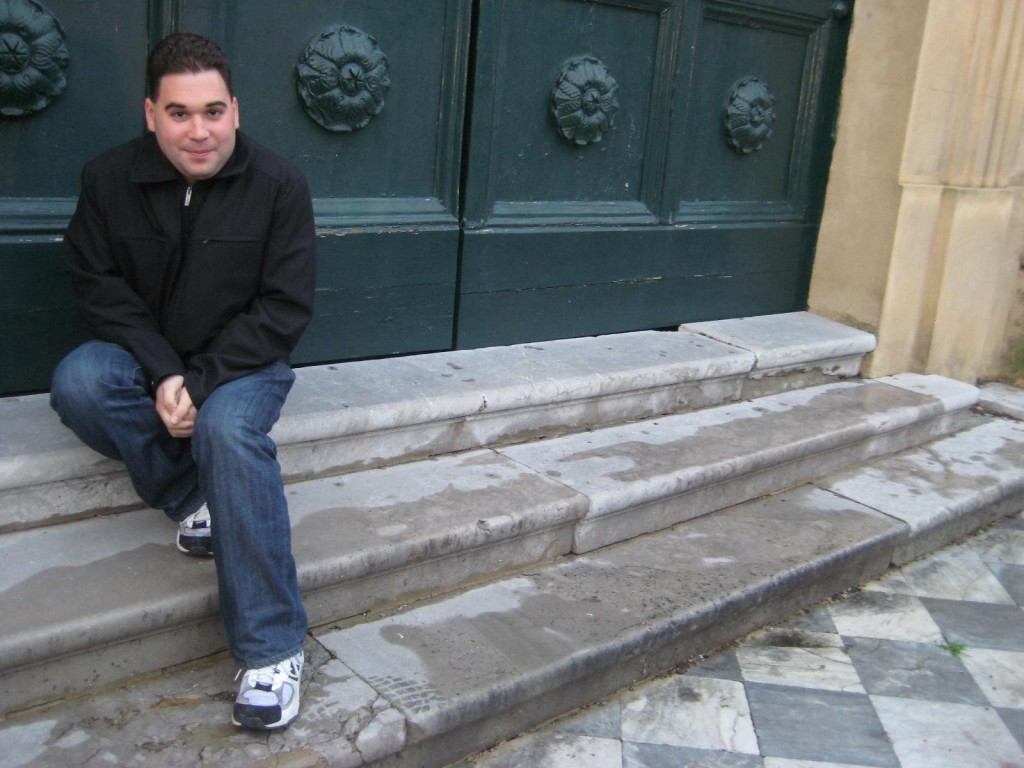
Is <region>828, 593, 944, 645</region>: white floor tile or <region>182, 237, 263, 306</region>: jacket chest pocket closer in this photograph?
<region>182, 237, 263, 306</region>: jacket chest pocket

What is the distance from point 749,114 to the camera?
13.8 feet

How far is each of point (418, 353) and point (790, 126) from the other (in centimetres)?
195

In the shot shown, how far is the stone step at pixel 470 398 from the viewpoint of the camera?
2473mm

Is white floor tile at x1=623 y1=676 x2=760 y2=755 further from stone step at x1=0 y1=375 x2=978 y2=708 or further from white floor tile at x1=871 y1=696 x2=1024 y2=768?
stone step at x1=0 y1=375 x2=978 y2=708

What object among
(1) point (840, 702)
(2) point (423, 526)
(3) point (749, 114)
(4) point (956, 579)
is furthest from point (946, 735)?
(3) point (749, 114)

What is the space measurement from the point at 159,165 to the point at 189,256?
20cm

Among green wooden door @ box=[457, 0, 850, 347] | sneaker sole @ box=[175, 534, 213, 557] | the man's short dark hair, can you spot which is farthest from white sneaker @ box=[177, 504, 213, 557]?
green wooden door @ box=[457, 0, 850, 347]

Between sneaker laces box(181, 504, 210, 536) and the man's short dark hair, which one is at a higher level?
the man's short dark hair

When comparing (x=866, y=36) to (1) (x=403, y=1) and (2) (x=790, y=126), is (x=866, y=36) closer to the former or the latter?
(2) (x=790, y=126)

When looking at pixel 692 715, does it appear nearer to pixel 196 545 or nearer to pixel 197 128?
pixel 196 545

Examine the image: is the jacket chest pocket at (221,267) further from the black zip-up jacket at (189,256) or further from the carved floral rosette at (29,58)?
the carved floral rosette at (29,58)

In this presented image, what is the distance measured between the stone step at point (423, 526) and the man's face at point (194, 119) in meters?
0.83

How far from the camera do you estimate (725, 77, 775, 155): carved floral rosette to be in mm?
4160

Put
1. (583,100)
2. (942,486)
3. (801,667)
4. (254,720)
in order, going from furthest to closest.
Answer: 1. (942,486)
2. (583,100)
3. (801,667)
4. (254,720)
